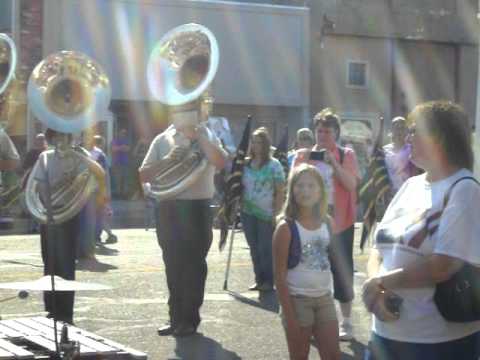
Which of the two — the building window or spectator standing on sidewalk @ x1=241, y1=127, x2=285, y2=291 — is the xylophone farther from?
the building window

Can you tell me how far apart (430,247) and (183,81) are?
179 inches

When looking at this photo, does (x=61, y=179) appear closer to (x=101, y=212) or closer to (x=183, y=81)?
(x=183, y=81)

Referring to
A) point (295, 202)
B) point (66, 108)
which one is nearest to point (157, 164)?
point (66, 108)

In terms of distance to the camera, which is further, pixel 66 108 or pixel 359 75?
pixel 359 75

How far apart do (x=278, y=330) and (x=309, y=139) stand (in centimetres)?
306

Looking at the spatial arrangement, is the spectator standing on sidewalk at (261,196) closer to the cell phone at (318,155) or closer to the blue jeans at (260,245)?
the blue jeans at (260,245)

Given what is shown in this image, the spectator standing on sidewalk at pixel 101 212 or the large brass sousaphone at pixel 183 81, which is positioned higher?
the large brass sousaphone at pixel 183 81

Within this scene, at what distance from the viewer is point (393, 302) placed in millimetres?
4086

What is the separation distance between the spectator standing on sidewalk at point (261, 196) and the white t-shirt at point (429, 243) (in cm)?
654

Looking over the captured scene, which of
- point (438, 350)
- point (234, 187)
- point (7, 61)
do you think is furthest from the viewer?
point (234, 187)

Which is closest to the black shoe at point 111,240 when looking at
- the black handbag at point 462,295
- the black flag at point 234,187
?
the black flag at point 234,187

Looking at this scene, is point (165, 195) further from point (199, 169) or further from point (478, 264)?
point (478, 264)

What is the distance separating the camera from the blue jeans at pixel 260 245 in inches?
421

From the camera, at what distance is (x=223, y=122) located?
2706 centimetres
